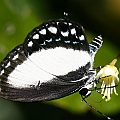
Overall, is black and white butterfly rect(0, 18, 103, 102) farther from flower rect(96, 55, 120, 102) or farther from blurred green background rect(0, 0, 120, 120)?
blurred green background rect(0, 0, 120, 120)

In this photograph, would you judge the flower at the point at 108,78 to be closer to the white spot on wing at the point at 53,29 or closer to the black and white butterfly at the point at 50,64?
the black and white butterfly at the point at 50,64

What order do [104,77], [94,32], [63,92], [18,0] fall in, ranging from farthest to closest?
[18,0] → [94,32] → [104,77] → [63,92]

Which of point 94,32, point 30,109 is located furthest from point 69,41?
point 30,109

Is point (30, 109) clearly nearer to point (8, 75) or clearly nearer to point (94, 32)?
point (94, 32)

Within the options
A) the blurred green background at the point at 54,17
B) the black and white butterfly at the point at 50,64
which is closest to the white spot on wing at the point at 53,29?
the black and white butterfly at the point at 50,64

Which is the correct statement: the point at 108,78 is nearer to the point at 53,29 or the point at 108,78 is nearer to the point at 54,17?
the point at 53,29

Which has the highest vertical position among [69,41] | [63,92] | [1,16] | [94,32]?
[1,16]
